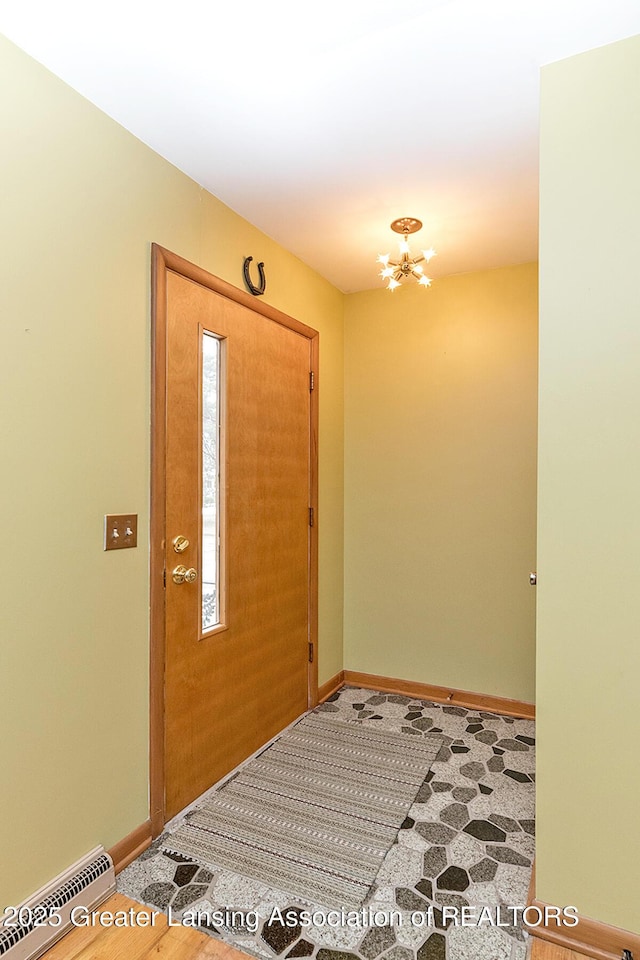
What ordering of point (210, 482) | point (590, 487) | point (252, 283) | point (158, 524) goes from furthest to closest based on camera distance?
point (252, 283), point (210, 482), point (158, 524), point (590, 487)

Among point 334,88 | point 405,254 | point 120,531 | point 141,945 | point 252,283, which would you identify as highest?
point 334,88

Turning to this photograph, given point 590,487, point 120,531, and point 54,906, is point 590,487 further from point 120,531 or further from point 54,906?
point 54,906

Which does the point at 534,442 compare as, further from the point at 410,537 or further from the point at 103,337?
the point at 103,337

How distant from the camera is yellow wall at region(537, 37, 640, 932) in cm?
149

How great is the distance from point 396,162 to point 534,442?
1.61m

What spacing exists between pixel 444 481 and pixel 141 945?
2.46 metres

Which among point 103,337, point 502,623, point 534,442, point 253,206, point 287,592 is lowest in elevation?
point 502,623

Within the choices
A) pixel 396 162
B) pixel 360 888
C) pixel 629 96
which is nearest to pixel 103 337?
pixel 396 162

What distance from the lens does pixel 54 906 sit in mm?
1561

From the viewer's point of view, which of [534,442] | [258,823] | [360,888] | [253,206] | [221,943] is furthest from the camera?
[534,442]

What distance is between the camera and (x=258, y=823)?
6.76ft

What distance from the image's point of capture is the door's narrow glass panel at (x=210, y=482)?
2.28m

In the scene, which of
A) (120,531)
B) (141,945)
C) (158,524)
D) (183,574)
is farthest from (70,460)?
(141,945)

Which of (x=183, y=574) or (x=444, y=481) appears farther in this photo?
(x=444, y=481)
